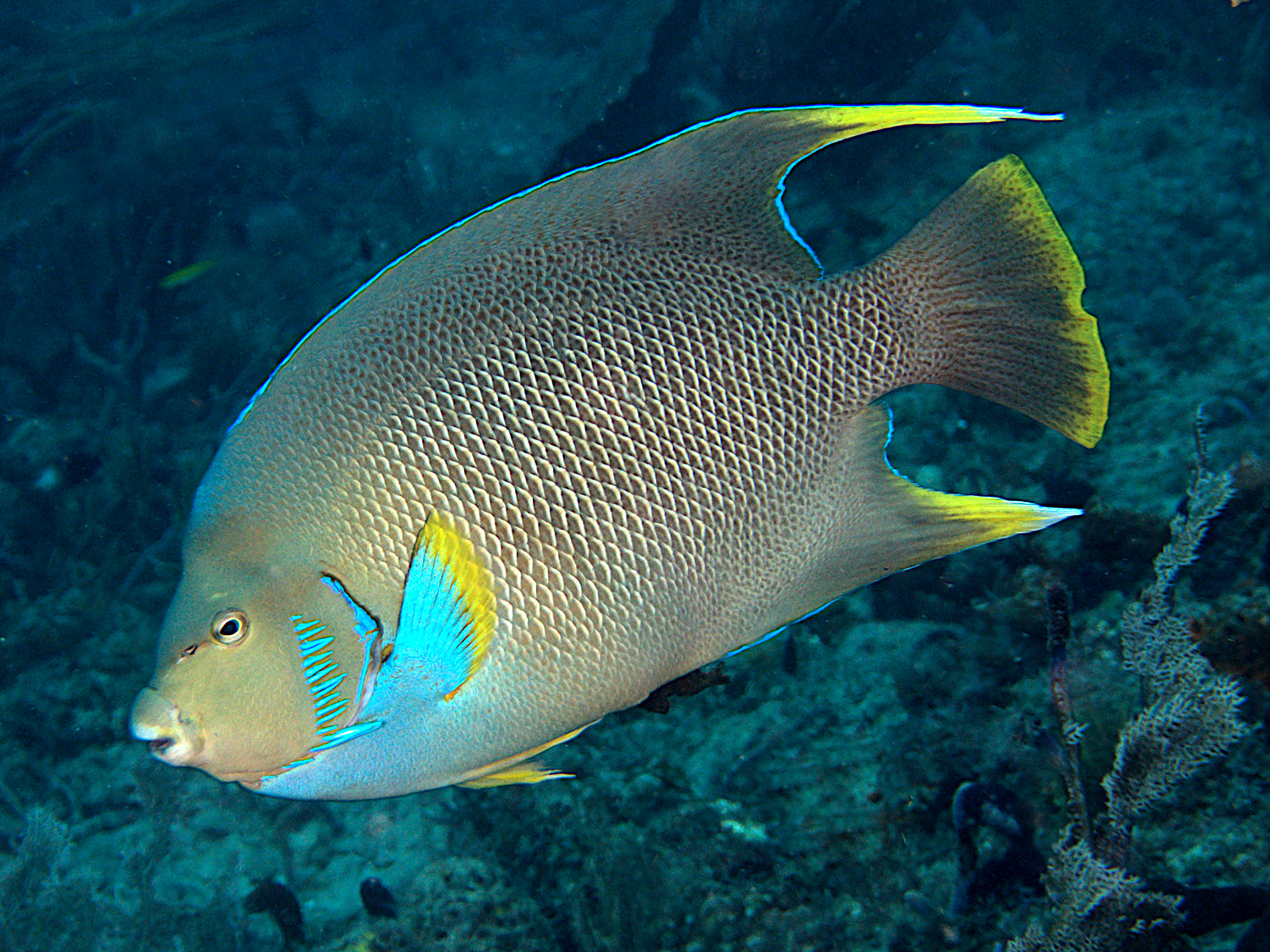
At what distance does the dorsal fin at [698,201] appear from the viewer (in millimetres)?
1378

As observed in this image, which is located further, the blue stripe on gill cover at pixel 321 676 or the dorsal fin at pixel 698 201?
the dorsal fin at pixel 698 201

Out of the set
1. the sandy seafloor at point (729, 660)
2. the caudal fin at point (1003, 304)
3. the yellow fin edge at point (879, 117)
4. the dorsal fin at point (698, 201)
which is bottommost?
the sandy seafloor at point (729, 660)

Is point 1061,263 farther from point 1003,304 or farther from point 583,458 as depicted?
point 583,458

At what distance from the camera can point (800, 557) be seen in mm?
1413

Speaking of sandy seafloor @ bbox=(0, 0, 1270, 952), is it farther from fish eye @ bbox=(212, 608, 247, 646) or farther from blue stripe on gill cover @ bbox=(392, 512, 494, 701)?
fish eye @ bbox=(212, 608, 247, 646)

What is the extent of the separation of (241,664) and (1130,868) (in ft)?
8.28

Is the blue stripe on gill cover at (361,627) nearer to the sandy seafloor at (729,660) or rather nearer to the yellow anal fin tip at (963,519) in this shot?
the yellow anal fin tip at (963,519)

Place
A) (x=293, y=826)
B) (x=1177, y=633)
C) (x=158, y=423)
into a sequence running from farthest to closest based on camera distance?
1. (x=158, y=423)
2. (x=293, y=826)
3. (x=1177, y=633)

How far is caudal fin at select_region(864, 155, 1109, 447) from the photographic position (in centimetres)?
132

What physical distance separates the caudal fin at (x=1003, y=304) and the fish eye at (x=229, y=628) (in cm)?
137

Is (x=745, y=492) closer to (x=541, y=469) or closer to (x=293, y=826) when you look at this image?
(x=541, y=469)

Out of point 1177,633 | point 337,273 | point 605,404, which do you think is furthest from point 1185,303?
point 337,273

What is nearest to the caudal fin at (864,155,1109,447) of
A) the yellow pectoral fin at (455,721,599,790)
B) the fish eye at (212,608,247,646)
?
the yellow pectoral fin at (455,721,599,790)

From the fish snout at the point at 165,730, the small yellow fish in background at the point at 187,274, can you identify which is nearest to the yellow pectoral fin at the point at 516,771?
the fish snout at the point at 165,730
